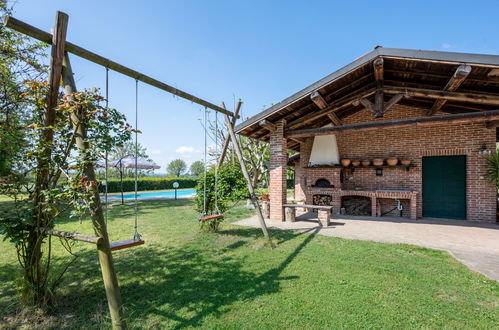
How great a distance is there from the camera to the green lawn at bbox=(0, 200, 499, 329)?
2.33 metres

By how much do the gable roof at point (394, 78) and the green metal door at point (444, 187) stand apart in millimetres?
1752

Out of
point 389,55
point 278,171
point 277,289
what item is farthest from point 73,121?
point 389,55

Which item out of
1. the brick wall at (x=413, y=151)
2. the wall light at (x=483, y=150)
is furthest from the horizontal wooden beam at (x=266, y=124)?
the wall light at (x=483, y=150)

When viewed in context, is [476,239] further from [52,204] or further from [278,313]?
[52,204]

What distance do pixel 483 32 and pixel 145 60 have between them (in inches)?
377

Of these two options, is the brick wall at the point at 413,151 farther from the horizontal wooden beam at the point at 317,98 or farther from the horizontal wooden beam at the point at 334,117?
the horizontal wooden beam at the point at 317,98

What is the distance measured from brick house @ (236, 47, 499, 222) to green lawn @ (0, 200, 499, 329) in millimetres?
3272

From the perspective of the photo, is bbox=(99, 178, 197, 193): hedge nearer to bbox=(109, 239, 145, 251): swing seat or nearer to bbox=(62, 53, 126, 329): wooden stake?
bbox=(109, 239, 145, 251): swing seat

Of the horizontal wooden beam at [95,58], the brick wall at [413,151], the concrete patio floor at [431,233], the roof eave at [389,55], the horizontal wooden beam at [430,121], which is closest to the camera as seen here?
the horizontal wooden beam at [95,58]

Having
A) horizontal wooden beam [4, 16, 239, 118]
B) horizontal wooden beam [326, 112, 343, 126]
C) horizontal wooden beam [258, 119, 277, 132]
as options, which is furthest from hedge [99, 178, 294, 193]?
horizontal wooden beam [4, 16, 239, 118]

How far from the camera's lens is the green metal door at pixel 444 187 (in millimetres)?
7191

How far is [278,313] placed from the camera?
2.43 metres

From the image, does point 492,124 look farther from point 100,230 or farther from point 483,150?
point 100,230

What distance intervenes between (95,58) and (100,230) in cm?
204
